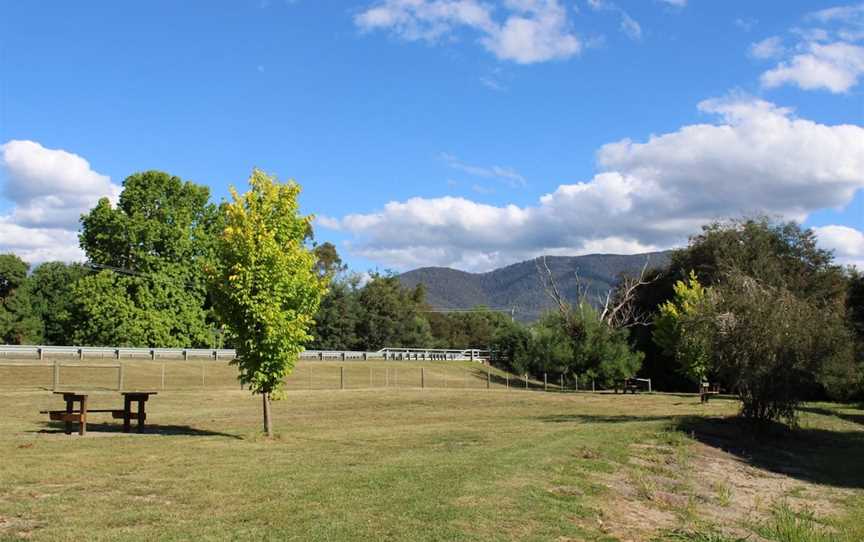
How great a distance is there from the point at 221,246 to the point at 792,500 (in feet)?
47.5

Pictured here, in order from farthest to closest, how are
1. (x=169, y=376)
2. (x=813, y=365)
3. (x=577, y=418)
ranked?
(x=169, y=376)
(x=577, y=418)
(x=813, y=365)

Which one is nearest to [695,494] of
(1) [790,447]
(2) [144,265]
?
(1) [790,447]

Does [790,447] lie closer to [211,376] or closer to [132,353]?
[211,376]

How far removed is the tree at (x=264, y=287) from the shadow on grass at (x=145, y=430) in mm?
1715

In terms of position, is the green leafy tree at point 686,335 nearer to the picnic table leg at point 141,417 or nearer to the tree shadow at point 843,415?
the tree shadow at point 843,415

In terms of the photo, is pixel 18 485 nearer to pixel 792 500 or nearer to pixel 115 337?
pixel 792 500

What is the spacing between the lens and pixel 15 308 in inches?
2707

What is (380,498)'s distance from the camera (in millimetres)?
10594

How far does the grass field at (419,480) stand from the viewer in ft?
30.1

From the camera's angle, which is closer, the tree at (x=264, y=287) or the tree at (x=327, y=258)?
the tree at (x=264, y=287)

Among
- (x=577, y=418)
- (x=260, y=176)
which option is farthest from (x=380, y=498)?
(x=577, y=418)

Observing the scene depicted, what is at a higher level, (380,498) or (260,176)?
(260,176)

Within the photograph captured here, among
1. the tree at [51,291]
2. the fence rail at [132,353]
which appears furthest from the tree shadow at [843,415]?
the tree at [51,291]

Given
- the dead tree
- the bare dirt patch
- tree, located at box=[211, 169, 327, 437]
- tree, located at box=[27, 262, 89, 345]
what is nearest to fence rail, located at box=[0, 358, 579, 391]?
the dead tree
